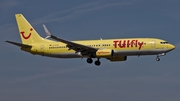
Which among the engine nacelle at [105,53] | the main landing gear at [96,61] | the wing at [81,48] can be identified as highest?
the wing at [81,48]

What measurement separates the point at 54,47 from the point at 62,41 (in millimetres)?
7584

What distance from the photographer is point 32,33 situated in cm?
11469

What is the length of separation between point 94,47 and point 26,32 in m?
18.3

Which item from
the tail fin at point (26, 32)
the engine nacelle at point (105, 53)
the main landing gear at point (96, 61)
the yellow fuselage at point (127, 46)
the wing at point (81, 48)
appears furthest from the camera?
the tail fin at point (26, 32)

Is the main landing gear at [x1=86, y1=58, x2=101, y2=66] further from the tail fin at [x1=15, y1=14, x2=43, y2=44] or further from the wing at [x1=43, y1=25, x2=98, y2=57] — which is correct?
the tail fin at [x1=15, y1=14, x2=43, y2=44]

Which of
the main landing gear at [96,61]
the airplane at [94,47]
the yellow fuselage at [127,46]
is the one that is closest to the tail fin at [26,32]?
the airplane at [94,47]

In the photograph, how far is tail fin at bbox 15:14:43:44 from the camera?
113m

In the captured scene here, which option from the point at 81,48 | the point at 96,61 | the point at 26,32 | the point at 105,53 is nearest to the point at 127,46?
the point at 105,53

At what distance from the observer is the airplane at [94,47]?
3915 inches

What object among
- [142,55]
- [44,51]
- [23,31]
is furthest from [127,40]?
[23,31]

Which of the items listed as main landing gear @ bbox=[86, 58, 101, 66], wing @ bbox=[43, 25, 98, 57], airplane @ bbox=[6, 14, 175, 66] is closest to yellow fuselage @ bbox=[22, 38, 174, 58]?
airplane @ bbox=[6, 14, 175, 66]

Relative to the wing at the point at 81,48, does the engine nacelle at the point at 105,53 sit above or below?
below

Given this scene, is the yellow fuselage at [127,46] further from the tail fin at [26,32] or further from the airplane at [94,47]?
the tail fin at [26,32]

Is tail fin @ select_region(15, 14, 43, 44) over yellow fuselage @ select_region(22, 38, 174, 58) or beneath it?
over
